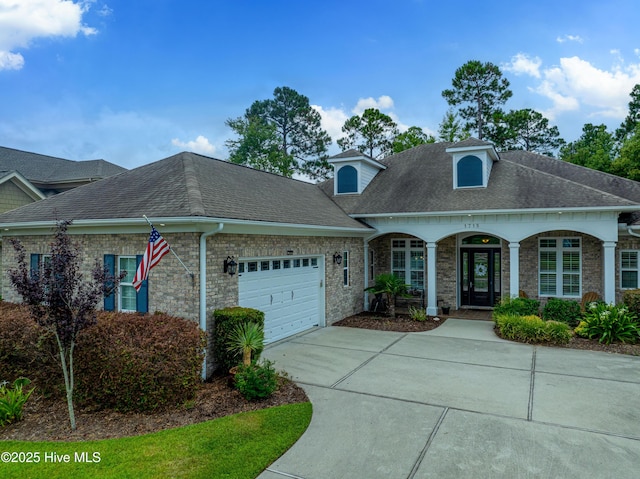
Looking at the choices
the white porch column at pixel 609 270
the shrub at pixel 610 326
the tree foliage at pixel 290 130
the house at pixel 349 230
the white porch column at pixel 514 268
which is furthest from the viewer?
the tree foliage at pixel 290 130

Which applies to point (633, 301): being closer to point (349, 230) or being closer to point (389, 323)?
point (389, 323)

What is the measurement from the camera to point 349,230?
487 inches

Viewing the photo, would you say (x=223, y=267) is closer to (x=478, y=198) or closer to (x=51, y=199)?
(x=51, y=199)

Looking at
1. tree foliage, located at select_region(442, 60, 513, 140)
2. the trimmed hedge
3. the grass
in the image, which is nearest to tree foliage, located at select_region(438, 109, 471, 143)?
tree foliage, located at select_region(442, 60, 513, 140)

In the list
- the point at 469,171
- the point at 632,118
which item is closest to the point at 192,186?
the point at 469,171

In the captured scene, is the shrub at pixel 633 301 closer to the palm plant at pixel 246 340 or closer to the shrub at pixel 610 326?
the shrub at pixel 610 326

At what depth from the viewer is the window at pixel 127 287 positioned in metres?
8.31

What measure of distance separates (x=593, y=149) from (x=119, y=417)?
36057 mm

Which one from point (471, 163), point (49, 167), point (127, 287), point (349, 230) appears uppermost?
point (49, 167)

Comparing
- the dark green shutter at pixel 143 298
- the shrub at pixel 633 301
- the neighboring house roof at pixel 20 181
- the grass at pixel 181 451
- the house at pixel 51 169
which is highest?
the house at pixel 51 169

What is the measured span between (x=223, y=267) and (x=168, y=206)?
1611 millimetres

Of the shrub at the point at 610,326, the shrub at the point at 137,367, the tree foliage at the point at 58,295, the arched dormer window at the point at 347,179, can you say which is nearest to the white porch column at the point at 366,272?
the arched dormer window at the point at 347,179

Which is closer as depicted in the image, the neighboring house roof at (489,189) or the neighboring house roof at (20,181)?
the neighboring house roof at (489,189)

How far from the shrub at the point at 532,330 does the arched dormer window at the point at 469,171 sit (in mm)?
5171
